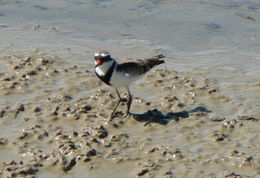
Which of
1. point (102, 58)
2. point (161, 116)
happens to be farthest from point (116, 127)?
point (102, 58)

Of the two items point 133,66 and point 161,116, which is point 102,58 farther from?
point 161,116

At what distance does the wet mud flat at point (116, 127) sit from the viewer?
289 inches

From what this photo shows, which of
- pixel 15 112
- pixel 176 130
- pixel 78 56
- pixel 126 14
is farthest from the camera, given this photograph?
pixel 126 14

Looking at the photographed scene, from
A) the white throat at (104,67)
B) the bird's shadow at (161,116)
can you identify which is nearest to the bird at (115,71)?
the white throat at (104,67)

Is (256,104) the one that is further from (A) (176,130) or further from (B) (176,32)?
(B) (176,32)

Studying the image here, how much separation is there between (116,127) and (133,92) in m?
1.53

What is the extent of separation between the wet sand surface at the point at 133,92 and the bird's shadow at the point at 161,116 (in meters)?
0.02

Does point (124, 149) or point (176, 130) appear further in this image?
point (176, 130)

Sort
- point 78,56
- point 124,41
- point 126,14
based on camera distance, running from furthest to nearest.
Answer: point 126,14 < point 124,41 < point 78,56

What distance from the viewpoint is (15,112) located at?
9039 mm

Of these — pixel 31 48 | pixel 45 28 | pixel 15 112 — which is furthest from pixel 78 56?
pixel 15 112

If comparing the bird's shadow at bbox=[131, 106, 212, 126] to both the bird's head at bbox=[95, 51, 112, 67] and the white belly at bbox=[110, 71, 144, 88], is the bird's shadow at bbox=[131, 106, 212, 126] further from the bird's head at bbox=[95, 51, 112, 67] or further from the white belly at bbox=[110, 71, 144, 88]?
the bird's head at bbox=[95, 51, 112, 67]

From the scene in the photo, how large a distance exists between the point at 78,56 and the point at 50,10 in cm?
344

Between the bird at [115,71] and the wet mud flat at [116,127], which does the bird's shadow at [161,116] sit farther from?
the bird at [115,71]
